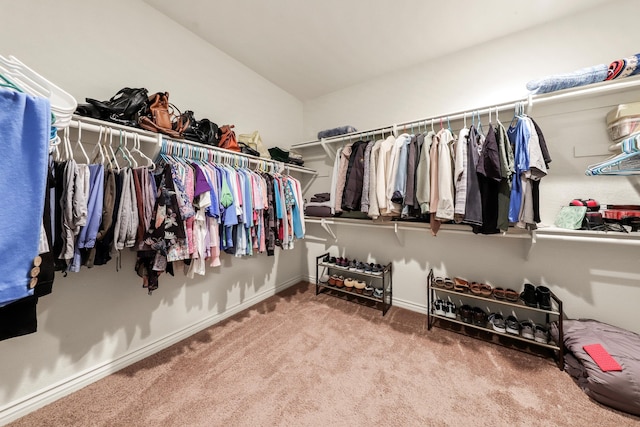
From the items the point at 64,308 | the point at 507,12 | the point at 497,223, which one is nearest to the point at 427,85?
the point at 507,12

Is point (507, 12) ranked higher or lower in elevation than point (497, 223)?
higher

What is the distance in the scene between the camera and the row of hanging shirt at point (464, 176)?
1568mm

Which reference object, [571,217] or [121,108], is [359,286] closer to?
[571,217]

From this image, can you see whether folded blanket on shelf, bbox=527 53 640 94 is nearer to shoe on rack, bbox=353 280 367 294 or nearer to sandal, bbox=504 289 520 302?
sandal, bbox=504 289 520 302

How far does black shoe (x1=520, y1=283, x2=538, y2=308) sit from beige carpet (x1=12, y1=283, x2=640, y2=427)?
0.39 metres

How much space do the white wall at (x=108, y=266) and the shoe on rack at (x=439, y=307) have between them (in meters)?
2.01

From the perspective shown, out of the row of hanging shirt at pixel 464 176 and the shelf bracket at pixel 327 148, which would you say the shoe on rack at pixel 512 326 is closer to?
the row of hanging shirt at pixel 464 176

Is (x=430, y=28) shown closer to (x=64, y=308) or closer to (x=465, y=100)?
(x=465, y=100)

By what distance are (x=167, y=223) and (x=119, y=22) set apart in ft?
5.07

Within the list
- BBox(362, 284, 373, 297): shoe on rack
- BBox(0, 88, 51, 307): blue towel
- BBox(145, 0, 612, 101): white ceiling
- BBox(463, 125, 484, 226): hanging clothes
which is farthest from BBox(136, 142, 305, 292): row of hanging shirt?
BBox(463, 125, 484, 226): hanging clothes

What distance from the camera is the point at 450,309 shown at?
6.86ft

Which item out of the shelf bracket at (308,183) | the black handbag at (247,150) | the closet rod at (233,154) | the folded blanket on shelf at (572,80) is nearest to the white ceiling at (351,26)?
the folded blanket on shelf at (572,80)

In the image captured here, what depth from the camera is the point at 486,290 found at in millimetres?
1971

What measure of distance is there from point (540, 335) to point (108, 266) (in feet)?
10.5
